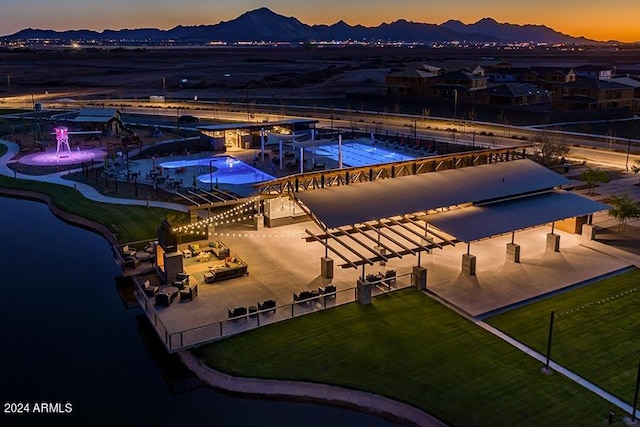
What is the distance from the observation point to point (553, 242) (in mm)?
37625

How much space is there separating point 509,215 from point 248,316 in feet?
61.1

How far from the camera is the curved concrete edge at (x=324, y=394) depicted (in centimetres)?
2241

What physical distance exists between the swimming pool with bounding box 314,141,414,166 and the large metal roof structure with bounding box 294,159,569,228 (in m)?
25.7

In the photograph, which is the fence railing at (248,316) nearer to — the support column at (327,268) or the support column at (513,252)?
the support column at (327,268)

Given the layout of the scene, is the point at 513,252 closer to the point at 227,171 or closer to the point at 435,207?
the point at 435,207

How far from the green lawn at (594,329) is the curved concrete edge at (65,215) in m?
28.3

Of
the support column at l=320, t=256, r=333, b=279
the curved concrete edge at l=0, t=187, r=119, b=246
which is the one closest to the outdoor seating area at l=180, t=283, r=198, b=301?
the support column at l=320, t=256, r=333, b=279

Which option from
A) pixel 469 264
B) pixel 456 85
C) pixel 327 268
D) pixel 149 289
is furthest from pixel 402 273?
pixel 456 85

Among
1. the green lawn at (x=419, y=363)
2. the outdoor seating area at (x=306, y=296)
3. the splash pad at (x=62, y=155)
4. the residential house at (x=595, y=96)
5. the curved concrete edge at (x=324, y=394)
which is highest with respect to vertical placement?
the residential house at (x=595, y=96)

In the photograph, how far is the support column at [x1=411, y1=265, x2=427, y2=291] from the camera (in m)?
32.0

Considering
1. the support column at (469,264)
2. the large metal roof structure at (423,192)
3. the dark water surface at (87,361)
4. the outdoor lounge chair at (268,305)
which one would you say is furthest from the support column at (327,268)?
the dark water surface at (87,361)

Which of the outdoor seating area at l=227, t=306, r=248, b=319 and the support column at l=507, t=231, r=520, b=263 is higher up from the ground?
the support column at l=507, t=231, r=520, b=263

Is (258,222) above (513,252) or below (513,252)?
above

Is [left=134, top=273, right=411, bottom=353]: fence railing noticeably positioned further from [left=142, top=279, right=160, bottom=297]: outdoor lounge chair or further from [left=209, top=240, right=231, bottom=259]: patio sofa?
[left=209, top=240, right=231, bottom=259]: patio sofa
